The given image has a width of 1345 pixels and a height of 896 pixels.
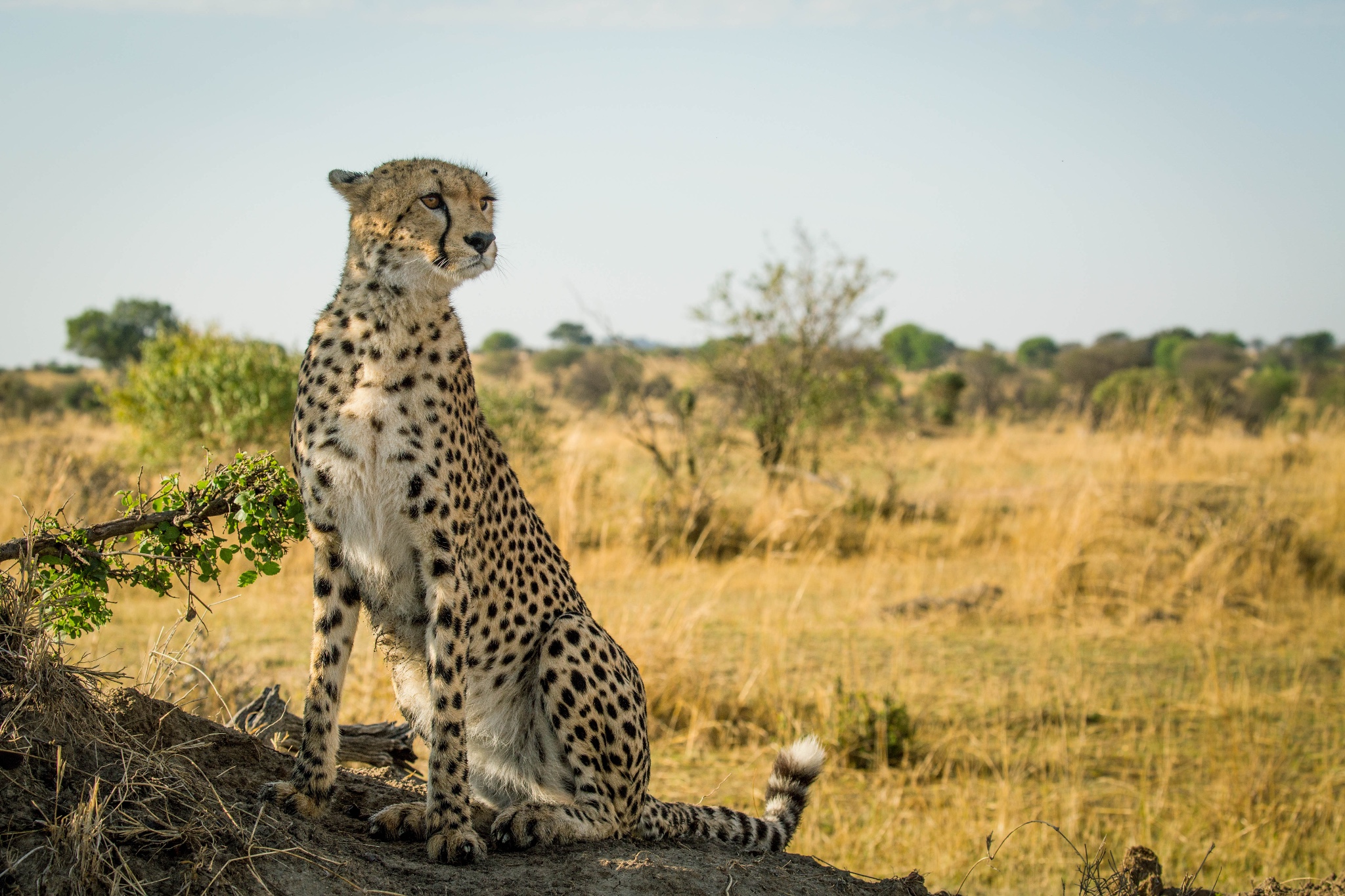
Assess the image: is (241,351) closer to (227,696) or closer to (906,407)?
(227,696)

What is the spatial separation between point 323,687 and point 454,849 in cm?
54

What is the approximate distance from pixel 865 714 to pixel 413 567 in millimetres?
2968

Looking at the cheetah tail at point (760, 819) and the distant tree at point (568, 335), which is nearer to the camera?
the cheetah tail at point (760, 819)

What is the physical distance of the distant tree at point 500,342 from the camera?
44.3 metres

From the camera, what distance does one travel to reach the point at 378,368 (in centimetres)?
268

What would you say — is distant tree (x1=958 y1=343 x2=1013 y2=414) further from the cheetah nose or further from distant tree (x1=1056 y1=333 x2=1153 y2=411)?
the cheetah nose

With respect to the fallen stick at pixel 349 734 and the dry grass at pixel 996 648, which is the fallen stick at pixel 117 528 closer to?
the dry grass at pixel 996 648

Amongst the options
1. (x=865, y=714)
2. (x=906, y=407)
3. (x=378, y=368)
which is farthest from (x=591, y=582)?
(x=906, y=407)

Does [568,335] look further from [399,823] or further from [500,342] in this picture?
[399,823]

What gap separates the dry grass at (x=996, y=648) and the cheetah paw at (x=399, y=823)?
1031mm

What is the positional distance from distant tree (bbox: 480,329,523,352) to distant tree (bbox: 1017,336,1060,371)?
2374cm

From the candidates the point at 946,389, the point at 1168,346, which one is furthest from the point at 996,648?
the point at 1168,346

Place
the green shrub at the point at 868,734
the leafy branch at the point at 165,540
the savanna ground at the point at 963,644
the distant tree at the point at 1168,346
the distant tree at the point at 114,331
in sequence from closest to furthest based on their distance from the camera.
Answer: the leafy branch at the point at 165,540 → the savanna ground at the point at 963,644 → the green shrub at the point at 868,734 → the distant tree at the point at 114,331 → the distant tree at the point at 1168,346

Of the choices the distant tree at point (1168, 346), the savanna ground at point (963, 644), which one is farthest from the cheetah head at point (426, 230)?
the distant tree at point (1168, 346)
